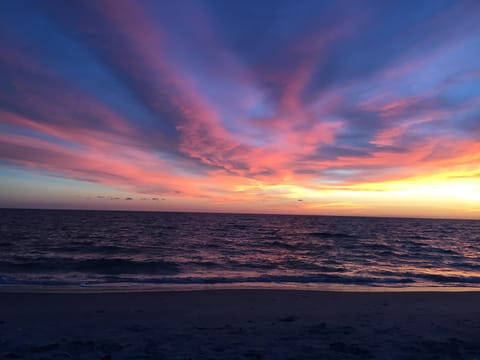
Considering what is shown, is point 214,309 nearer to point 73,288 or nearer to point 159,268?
point 73,288

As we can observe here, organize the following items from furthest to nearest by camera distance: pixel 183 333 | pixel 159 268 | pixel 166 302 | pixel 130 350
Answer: pixel 159 268
pixel 166 302
pixel 183 333
pixel 130 350

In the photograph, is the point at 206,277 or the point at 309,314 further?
the point at 206,277

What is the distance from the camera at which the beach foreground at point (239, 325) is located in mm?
5770

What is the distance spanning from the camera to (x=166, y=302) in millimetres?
10797

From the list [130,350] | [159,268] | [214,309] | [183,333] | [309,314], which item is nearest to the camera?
[130,350]

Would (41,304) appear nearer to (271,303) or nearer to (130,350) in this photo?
(130,350)

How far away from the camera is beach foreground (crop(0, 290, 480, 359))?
5.77 m

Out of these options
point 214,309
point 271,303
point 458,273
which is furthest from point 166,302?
point 458,273

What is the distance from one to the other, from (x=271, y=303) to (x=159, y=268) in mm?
10643

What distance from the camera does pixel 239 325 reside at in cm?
786

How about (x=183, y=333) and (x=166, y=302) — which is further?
(x=166, y=302)

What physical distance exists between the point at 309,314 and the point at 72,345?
246 inches

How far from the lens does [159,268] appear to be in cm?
1956

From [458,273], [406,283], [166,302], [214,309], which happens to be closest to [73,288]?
[166,302]
